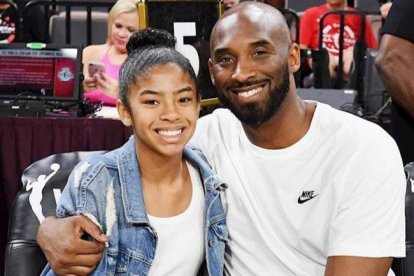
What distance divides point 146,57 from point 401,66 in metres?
1.50

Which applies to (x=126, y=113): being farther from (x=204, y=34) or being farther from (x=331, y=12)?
(x=331, y=12)

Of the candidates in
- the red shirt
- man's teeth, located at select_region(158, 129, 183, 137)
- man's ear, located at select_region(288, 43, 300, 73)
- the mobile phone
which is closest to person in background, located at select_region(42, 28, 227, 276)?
man's teeth, located at select_region(158, 129, 183, 137)

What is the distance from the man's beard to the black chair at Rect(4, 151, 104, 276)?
48 cm

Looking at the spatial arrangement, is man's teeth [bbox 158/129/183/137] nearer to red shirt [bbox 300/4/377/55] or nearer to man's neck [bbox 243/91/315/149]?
man's neck [bbox 243/91/315/149]

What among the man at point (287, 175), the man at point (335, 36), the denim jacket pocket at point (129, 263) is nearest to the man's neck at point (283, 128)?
the man at point (287, 175)

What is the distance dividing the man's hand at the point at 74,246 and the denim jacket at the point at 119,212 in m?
0.03

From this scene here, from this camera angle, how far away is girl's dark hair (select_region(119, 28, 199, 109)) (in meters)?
2.84

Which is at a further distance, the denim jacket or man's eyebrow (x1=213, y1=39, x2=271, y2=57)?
man's eyebrow (x1=213, y1=39, x2=271, y2=57)

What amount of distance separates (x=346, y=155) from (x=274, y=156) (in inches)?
8.7

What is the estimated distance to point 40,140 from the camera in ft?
16.6

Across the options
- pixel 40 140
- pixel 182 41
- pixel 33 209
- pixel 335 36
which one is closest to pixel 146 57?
pixel 33 209

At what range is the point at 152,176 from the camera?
288 centimetres

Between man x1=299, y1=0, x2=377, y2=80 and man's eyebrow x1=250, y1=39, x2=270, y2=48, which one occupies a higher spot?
man's eyebrow x1=250, y1=39, x2=270, y2=48

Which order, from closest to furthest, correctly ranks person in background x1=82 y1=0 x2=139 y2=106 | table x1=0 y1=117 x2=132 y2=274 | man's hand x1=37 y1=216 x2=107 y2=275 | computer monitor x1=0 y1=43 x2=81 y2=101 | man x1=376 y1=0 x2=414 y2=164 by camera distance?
man's hand x1=37 y1=216 x2=107 y2=275 → man x1=376 y1=0 x2=414 y2=164 → table x1=0 y1=117 x2=132 y2=274 → computer monitor x1=0 y1=43 x2=81 y2=101 → person in background x1=82 y1=0 x2=139 y2=106
